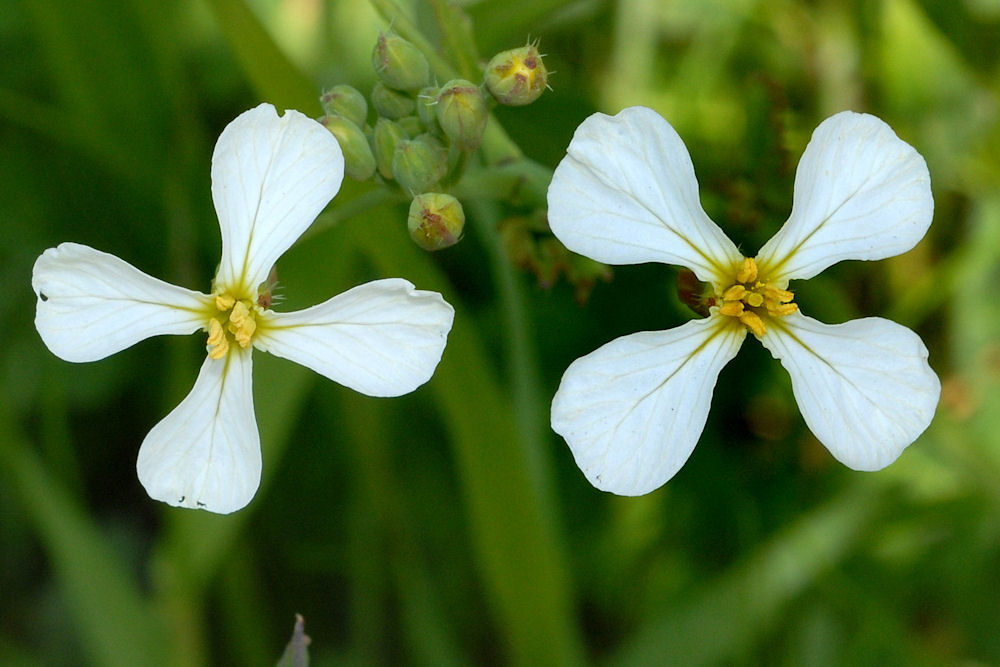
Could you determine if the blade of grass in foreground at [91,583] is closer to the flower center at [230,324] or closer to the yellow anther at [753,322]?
the flower center at [230,324]

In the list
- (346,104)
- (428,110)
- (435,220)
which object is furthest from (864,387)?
(346,104)

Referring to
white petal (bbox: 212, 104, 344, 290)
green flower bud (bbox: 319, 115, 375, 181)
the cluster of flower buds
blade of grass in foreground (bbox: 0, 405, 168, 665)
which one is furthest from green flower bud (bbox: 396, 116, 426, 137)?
blade of grass in foreground (bbox: 0, 405, 168, 665)

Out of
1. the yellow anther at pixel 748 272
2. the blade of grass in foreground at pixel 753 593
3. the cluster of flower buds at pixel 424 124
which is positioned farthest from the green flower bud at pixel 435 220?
the blade of grass in foreground at pixel 753 593

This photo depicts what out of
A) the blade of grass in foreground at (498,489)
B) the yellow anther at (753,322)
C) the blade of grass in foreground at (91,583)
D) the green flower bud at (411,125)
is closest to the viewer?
the yellow anther at (753,322)

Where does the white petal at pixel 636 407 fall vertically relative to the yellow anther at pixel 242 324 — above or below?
below

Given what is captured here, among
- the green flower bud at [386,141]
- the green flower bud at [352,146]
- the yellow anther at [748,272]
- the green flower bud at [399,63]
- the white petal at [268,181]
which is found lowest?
the yellow anther at [748,272]

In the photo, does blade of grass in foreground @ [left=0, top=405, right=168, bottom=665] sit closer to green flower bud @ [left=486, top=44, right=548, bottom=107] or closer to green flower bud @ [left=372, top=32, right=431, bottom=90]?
green flower bud @ [left=372, top=32, right=431, bottom=90]

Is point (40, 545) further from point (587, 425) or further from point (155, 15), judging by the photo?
point (587, 425)
